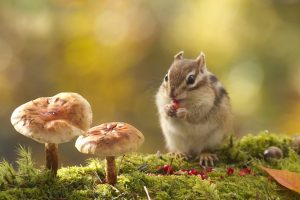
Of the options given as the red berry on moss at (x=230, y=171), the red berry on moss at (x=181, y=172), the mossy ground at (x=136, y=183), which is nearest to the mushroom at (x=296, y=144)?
the mossy ground at (x=136, y=183)

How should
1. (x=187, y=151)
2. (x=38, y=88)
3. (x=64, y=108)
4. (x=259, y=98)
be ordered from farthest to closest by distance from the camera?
(x=38, y=88), (x=259, y=98), (x=187, y=151), (x=64, y=108)

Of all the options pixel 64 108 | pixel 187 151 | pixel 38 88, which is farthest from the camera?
pixel 38 88

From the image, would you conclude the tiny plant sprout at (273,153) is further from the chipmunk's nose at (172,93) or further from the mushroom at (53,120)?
the mushroom at (53,120)

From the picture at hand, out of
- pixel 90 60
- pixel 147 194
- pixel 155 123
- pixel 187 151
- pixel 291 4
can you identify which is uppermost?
pixel 291 4

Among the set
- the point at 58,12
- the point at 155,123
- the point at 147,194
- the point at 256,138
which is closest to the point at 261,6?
the point at 155,123

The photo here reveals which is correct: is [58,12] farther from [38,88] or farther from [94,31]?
[38,88]

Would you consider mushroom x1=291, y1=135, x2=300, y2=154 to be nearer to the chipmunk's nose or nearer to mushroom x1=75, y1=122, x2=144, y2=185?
the chipmunk's nose
